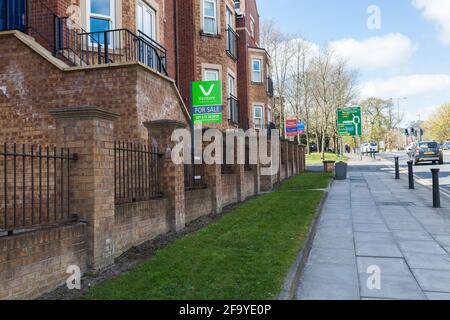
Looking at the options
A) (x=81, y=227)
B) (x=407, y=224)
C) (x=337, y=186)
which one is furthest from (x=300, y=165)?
(x=81, y=227)

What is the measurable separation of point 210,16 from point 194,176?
10.1 metres

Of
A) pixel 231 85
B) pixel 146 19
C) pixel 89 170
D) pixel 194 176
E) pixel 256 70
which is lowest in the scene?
pixel 194 176

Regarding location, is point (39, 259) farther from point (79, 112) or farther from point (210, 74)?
point (210, 74)

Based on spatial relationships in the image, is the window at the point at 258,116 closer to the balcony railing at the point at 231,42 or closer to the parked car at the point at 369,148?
the balcony railing at the point at 231,42

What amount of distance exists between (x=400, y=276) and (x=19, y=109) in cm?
797

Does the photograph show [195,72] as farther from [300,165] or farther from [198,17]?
[300,165]

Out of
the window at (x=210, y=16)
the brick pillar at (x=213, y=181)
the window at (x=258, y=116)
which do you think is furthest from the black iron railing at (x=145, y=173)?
the window at (x=258, y=116)

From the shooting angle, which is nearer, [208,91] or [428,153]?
[208,91]

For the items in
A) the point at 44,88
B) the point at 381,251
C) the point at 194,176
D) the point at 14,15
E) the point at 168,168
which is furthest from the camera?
the point at 194,176

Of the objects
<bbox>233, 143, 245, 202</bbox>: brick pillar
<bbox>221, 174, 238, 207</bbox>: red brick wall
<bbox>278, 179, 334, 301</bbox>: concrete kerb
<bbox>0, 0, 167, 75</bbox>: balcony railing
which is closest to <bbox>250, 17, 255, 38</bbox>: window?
<bbox>233, 143, 245, 202</bbox>: brick pillar

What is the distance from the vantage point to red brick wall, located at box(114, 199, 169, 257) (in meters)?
6.20

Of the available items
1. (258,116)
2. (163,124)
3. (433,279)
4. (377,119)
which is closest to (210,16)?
(163,124)

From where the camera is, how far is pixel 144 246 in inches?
266

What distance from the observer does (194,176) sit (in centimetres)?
1033
